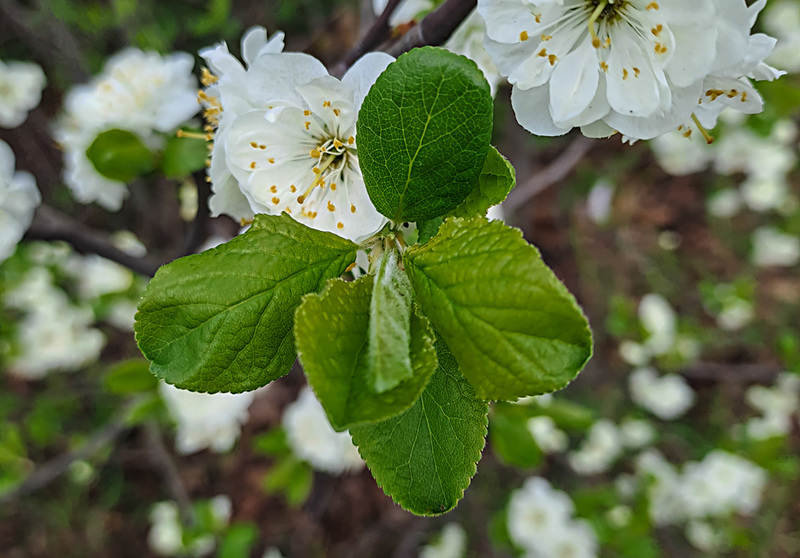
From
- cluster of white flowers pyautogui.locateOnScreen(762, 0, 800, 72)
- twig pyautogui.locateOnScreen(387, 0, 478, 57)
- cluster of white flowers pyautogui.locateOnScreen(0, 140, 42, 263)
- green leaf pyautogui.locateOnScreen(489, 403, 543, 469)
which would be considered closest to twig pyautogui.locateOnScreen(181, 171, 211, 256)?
cluster of white flowers pyautogui.locateOnScreen(0, 140, 42, 263)

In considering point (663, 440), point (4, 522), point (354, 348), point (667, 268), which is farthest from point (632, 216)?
point (4, 522)

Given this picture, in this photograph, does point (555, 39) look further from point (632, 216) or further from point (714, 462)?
point (632, 216)

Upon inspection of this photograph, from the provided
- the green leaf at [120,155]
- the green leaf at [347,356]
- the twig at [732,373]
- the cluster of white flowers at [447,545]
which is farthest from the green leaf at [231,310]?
the twig at [732,373]

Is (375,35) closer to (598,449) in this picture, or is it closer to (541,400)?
(541,400)

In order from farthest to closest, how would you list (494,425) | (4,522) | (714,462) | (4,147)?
(4,522), (714,462), (494,425), (4,147)

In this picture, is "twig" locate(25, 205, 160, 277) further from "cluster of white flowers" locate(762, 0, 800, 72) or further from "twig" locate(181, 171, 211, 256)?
"cluster of white flowers" locate(762, 0, 800, 72)

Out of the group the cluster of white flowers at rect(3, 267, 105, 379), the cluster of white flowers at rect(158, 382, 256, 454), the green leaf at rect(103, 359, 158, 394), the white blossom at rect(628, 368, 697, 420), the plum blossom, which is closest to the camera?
the plum blossom
